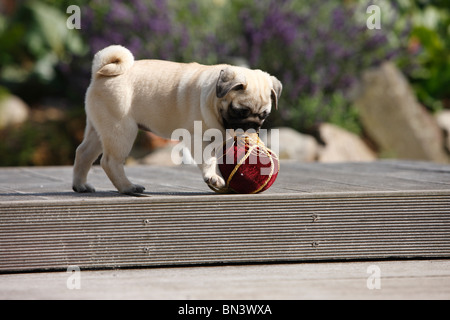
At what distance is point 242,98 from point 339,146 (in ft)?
17.2

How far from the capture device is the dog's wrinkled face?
11.6ft

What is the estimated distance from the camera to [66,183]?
15.5 feet

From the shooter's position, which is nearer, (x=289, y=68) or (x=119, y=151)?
(x=119, y=151)

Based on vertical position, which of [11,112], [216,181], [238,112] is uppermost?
[238,112]

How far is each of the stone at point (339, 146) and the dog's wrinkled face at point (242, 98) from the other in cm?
481

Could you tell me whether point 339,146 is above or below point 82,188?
below

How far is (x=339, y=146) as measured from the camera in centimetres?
864

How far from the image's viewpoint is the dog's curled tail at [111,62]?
3814mm

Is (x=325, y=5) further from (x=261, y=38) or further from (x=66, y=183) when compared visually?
(x=66, y=183)

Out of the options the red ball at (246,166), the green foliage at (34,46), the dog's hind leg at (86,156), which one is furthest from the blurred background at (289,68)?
the red ball at (246,166)

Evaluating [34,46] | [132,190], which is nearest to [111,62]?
[132,190]

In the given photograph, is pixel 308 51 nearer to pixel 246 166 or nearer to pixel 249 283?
pixel 246 166

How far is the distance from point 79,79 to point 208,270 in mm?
6501
